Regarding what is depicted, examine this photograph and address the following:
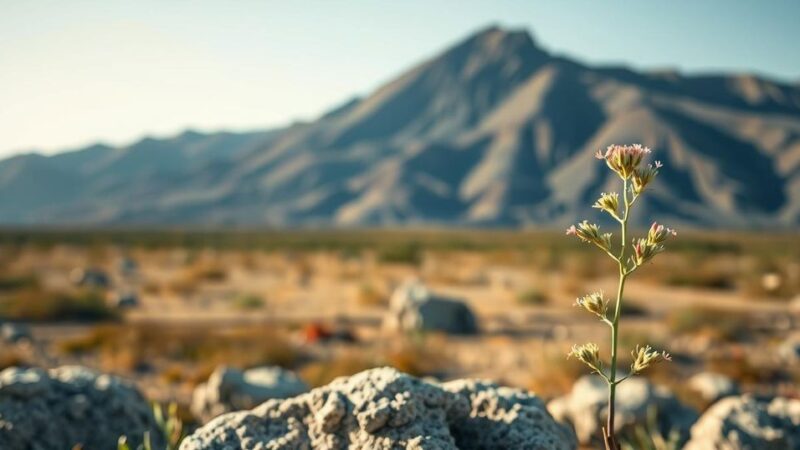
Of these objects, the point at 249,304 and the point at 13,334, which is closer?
the point at 13,334

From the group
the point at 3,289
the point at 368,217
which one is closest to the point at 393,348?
the point at 3,289

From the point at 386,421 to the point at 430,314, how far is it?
10963mm

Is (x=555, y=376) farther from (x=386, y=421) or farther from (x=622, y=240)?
(x=622, y=240)

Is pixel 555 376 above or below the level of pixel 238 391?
below

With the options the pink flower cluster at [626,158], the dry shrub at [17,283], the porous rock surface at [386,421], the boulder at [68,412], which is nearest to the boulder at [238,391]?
the boulder at [68,412]

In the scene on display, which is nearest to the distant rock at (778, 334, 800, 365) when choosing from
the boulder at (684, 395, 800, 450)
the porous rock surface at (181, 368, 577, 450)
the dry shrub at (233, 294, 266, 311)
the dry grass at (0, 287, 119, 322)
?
the boulder at (684, 395, 800, 450)

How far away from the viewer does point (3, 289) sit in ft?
67.3

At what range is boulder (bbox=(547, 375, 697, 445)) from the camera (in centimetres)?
591

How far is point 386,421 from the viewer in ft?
8.54

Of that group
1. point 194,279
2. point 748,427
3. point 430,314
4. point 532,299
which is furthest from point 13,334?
point 532,299

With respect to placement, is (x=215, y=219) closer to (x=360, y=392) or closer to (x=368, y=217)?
(x=368, y=217)

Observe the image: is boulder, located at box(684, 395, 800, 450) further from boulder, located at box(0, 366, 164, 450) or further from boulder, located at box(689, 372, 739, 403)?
boulder, located at box(0, 366, 164, 450)

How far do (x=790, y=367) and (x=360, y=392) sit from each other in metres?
9.94

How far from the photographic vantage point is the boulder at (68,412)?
3736mm
